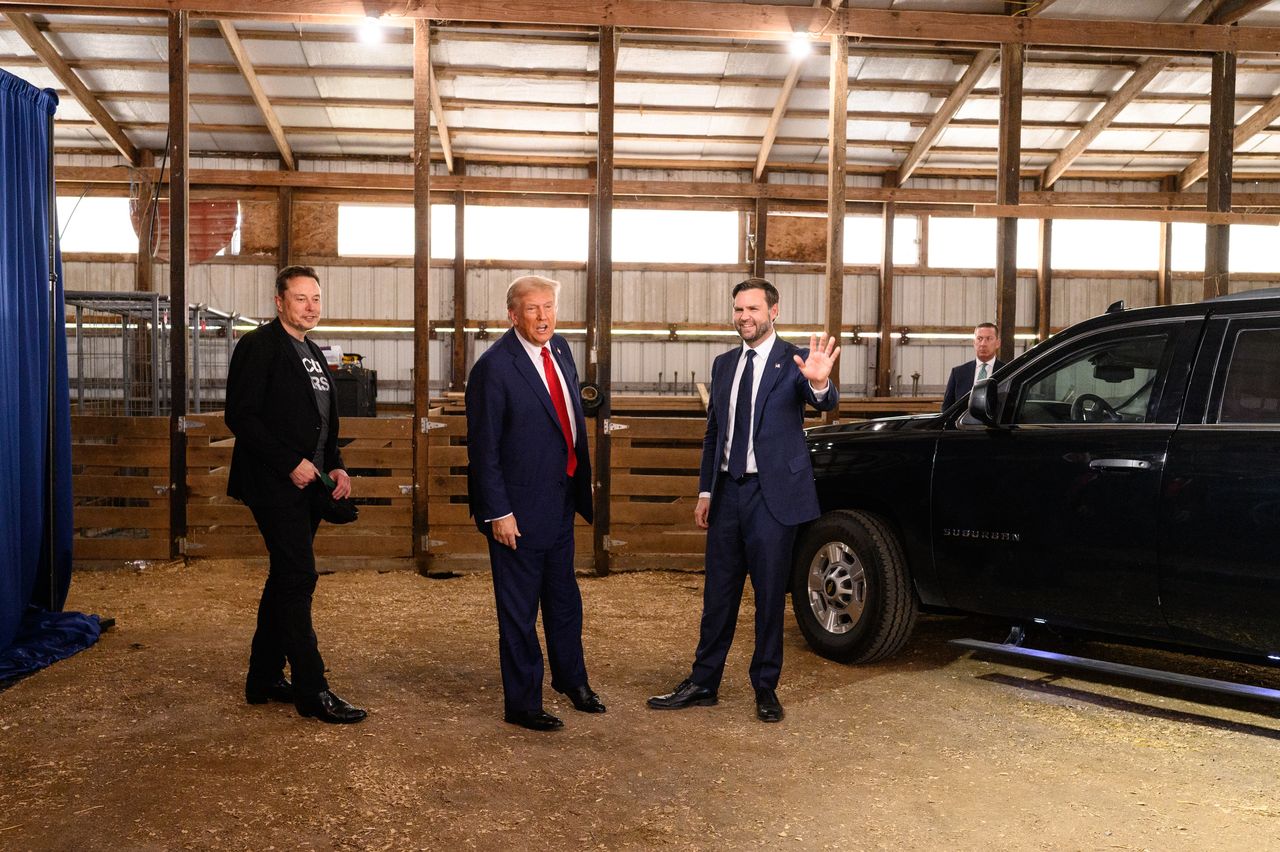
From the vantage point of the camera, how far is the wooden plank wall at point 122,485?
7.98 metres

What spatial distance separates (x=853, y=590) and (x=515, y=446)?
211 centimetres

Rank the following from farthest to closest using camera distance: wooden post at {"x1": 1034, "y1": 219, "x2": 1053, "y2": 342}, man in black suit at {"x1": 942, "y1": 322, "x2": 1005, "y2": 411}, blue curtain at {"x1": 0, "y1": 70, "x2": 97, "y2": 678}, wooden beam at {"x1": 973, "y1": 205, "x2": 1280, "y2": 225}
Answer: wooden post at {"x1": 1034, "y1": 219, "x2": 1053, "y2": 342} → wooden beam at {"x1": 973, "y1": 205, "x2": 1280, "y2": 225} → man in black suit at {"x1": 942, "y1": 322, "x2": 1005, "y2": 411} → blue curtain at {"x1": 0, "y1": 70, "x2": 97, "y2": 678}

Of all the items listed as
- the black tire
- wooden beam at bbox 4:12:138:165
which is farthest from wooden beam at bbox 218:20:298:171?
the black tire

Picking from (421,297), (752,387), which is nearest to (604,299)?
(421,297)

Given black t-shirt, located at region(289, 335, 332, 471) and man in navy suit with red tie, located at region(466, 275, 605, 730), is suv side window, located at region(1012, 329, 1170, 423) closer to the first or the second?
man in navy suit with red tie, located at region(466, 275, 605, 730)

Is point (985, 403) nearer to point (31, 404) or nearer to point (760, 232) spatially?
point (31, 404)

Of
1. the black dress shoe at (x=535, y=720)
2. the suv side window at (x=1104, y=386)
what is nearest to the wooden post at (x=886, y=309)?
the suv side window at (x=1104, y=386)

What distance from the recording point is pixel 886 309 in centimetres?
1720

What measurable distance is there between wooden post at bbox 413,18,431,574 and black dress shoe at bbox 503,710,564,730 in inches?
157

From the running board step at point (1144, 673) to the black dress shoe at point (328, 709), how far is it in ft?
9.37

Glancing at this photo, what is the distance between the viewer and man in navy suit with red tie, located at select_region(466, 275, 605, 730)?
418 cm

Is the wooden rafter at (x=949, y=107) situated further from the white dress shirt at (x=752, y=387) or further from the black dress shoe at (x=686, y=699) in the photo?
the black dress shoe at (x=686, y=699)

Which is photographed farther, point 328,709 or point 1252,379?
point 328,709

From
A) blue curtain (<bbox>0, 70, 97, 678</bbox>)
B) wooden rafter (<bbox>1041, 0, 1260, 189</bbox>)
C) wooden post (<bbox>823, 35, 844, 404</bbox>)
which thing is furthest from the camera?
wooden rafter (<bbox>1041, 0, 1260, 189</bbox>)
